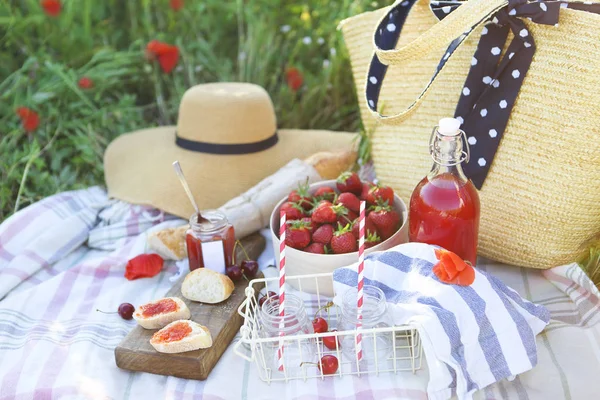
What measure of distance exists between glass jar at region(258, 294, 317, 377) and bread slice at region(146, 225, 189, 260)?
1.43 feet

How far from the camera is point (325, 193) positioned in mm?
1569

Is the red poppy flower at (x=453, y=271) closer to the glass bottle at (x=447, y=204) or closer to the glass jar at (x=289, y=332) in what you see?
the glass bottle at (x=447, y=204)

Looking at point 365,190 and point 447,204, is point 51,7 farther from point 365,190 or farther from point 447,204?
point 447,204

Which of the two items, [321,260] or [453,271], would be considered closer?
[453,271]

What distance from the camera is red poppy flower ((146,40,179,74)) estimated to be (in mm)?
2355

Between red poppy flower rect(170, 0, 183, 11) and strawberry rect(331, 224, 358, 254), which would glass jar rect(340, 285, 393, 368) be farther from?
red poppy flower rect(170, 0, 183, 11)

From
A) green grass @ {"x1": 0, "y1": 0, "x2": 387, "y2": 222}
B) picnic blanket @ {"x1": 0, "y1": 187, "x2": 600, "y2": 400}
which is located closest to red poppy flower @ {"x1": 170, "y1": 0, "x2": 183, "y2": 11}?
green grass @ {"x1": 0, "y1": 0, "x2": 387, "y2": 222}

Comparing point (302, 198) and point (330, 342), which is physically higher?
point (302, 198)

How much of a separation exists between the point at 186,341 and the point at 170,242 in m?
0.46

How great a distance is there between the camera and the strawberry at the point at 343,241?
140 centimetres

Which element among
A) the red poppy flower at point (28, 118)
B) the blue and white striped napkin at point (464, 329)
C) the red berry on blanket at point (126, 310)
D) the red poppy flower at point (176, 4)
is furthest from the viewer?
the red poppy flower at point (176, 4)

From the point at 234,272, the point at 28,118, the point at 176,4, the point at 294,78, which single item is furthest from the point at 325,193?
the point at 176,4

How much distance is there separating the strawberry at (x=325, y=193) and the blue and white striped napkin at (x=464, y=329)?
35cm

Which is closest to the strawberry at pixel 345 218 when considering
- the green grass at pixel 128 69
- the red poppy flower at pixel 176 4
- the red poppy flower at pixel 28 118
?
the green grass at pixel 128 69
